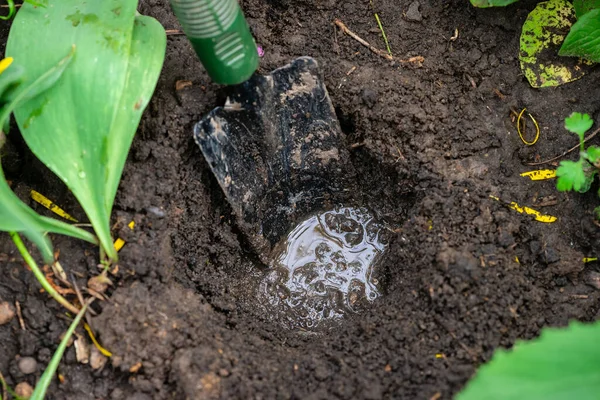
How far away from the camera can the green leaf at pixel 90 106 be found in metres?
1.46

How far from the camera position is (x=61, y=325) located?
1466 millimetres

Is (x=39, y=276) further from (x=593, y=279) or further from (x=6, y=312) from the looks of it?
(x=593, y=279)

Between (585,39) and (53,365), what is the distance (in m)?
1.65

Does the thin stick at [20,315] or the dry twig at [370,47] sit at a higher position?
the dry twig at [370,47]

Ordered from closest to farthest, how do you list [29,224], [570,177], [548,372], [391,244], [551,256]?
[548,372], [29,224], [570,177], [551,256], [391,244]

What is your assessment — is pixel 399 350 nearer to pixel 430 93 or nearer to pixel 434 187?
pixel 434 187

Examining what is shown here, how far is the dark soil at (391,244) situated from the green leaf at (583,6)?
0.14 meters

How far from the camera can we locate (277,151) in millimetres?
1813

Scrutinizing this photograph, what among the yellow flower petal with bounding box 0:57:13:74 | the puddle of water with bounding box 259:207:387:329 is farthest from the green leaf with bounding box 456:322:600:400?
the yellow flower petal with bounding box 0:57:13:74

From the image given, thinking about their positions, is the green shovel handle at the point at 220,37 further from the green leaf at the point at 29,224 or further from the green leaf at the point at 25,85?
the green leaf at the point at 29,224

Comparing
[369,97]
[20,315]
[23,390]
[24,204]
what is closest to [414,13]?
[369,97]

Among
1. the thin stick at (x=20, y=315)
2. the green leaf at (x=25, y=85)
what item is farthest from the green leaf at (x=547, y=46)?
the thin stick at (x=20, y=315)

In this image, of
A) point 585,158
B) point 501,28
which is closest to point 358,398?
point 585,158

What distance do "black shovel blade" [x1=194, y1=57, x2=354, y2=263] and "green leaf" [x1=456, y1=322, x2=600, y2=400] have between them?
0.90m
